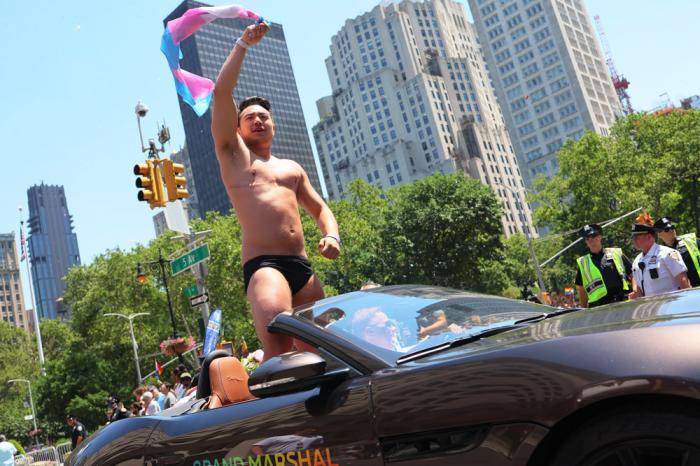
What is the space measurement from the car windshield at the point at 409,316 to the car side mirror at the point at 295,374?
0.57ft

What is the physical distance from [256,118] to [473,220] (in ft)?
127

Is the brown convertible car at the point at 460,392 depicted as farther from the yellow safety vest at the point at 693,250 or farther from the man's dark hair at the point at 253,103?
the yellow safety vest at the point at 693,250

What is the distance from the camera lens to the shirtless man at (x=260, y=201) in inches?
159

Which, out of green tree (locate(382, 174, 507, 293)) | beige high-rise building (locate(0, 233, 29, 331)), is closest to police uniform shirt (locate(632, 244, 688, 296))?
green tree (locate(382, 174, 507, 293))

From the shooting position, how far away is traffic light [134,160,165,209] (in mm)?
12844

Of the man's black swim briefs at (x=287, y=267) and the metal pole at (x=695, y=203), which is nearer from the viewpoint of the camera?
the man's black swim briefs at (x=287, y=267)

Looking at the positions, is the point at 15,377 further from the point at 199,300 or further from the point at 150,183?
the point at 150,183

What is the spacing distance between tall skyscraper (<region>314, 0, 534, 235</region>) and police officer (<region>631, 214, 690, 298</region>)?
365ft

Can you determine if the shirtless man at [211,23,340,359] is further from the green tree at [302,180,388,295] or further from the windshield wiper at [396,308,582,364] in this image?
the green tree at [302,180,388,295]

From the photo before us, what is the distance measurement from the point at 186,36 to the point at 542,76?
134m

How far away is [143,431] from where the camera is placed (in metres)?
2.97


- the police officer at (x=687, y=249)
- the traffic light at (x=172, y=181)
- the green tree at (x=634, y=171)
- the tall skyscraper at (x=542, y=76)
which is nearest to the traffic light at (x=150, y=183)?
the traffic light at (x=172, y=181)

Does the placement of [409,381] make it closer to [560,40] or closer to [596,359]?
[596,359]

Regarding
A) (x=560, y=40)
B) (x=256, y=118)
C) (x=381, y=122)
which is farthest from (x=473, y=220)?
(x=560, y=40)
